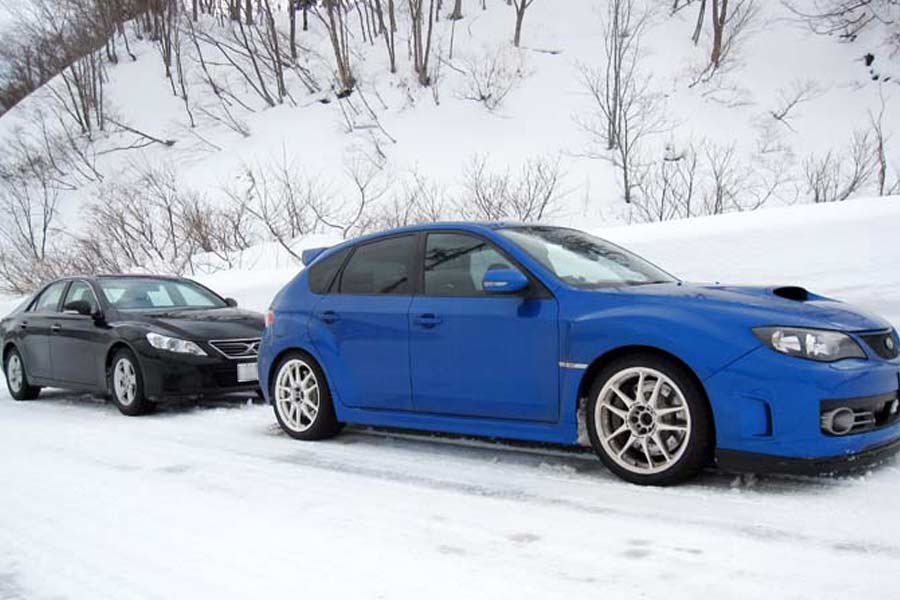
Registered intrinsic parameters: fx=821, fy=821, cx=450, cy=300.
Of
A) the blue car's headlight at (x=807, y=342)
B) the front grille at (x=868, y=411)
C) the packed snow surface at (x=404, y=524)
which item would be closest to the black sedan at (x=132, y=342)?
the packed snow surface at (x=404, y=524)

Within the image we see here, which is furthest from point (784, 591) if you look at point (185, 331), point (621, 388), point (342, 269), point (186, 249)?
point (186, 249)

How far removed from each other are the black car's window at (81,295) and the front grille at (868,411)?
6.98 m

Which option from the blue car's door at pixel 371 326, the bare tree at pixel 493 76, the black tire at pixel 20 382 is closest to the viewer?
the blue car's door at pixel 371 326

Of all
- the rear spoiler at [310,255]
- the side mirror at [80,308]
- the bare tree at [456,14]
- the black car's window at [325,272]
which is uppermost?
the bare tree at [456,14]

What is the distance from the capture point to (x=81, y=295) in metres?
8.73

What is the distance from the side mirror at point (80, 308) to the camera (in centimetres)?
825

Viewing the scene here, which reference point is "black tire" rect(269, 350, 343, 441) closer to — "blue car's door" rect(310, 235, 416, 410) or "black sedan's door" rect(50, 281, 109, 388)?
"blue car's door" rect(310, 235, 416, 410)

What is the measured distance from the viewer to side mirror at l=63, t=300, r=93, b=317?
325 inches

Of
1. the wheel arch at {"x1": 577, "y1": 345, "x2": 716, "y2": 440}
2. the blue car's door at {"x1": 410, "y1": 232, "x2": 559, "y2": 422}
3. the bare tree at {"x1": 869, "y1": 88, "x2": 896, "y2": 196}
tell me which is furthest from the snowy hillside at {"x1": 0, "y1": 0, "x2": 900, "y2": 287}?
the wheel arch at {"x1": 577, "y1": 345, "x2": 716, "y2": 440}

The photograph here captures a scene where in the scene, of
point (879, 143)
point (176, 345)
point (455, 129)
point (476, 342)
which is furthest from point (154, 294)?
point (455, 129)

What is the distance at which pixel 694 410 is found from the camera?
13.4 ft

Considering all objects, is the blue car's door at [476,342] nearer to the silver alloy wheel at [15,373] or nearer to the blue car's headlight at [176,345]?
the blue car's headlight at [176,345]

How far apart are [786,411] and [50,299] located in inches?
332

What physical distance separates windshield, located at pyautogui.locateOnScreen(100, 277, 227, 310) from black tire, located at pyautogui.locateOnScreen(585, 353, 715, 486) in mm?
5644
